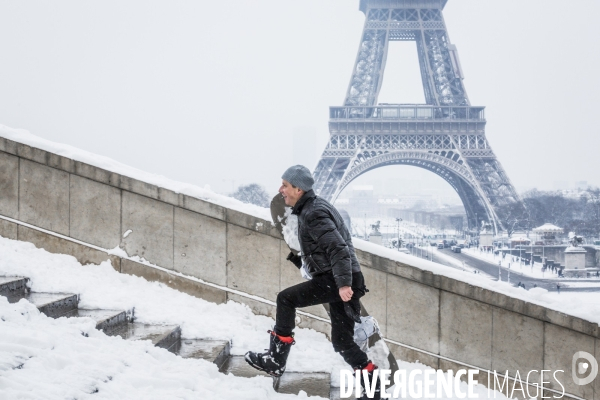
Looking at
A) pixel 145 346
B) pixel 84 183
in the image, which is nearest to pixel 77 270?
pixel 84 183

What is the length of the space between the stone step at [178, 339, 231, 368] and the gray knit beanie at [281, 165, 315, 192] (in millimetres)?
1385

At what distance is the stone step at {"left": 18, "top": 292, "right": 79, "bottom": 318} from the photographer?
4.45 metres

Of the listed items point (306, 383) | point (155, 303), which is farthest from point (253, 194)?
point (306, 383)

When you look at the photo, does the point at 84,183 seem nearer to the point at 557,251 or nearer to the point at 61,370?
the point at 61,370

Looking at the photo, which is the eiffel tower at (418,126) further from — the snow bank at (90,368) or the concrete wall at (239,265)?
the snow bank at (90,368)

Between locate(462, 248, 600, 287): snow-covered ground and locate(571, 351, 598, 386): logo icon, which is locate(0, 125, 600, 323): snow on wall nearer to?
locate(571, 351, 598, 386): logo icon

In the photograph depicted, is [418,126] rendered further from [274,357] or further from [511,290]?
[274,357]

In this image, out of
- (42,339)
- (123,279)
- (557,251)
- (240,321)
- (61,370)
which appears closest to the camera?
(61,370)

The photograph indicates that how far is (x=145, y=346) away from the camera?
Result: 4.08 m

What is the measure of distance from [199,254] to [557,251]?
38.6 metres

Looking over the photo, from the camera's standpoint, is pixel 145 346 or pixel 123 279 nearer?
pixel 145 346

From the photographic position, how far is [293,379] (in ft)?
14.0

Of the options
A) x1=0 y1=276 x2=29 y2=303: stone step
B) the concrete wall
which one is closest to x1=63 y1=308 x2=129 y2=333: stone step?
x1=0 y1=276 x2=29 y2=303: stone step

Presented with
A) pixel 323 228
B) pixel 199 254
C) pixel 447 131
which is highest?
pixel 447 131
